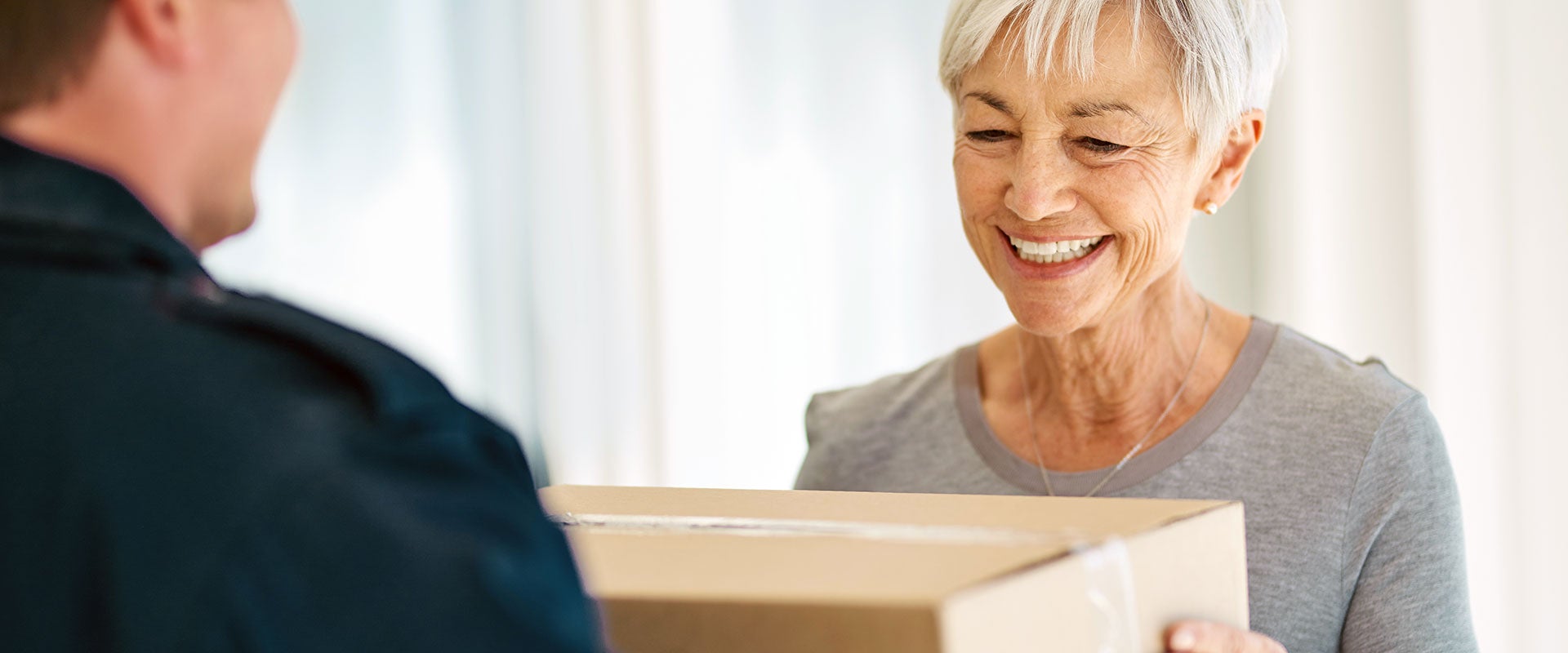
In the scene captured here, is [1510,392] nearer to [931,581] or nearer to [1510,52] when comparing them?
[1510,52]

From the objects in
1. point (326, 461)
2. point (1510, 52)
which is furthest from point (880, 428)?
point (1510, 52)

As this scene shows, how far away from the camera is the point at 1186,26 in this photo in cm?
115

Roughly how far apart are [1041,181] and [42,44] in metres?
0.86

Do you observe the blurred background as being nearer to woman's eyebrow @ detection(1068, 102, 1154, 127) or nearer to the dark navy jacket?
woman's eyebrow @ detection(1068, 102, 1154, 127)

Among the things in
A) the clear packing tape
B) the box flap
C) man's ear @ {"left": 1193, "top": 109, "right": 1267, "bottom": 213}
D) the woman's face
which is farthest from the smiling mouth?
the clear packing tape

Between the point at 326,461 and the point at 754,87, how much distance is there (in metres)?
2.29

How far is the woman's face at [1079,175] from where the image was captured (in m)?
1.16

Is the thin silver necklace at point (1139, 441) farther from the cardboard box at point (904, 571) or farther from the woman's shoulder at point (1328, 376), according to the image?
the cardboard box at point (904, 571)

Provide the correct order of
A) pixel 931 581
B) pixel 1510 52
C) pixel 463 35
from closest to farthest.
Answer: pixel 931 581
pixel 1510 52
pixel 463 35

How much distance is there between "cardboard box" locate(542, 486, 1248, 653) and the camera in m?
0.57

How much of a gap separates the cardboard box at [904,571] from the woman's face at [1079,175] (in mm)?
446

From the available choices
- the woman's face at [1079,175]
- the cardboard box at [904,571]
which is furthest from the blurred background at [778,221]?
the cardboard box at [904,571]

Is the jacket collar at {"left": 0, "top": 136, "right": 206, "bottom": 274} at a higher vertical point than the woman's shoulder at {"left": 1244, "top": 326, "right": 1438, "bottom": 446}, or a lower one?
higher

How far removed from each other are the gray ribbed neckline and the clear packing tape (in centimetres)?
57
